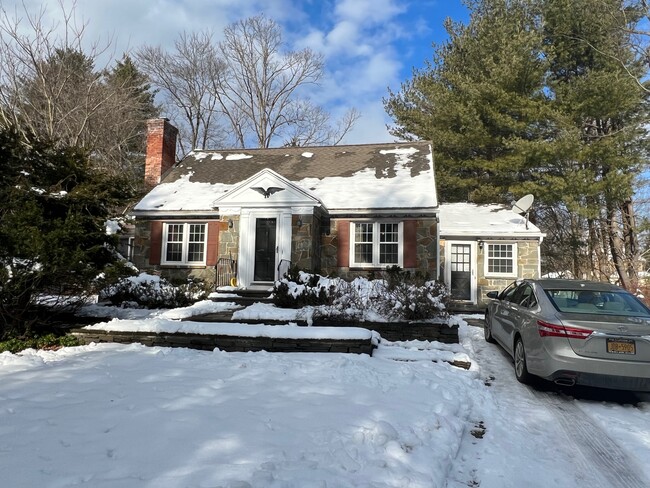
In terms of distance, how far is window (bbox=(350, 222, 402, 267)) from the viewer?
13336mm

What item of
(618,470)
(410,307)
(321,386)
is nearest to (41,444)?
(321,386)

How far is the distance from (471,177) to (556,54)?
7.24 metres

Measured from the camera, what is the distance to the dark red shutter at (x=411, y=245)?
13078mm

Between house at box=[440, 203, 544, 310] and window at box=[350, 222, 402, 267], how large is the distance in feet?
9.85

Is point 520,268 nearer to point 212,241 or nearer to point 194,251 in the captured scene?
point 212,241

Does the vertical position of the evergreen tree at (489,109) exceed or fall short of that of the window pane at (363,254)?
it exceeds it

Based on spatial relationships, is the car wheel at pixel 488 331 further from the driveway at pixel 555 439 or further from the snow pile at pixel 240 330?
the snow pile at pixel 240 330

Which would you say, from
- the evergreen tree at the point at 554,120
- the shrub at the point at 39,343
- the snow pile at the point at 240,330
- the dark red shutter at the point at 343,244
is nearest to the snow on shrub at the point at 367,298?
the snow pile at the point at 240,330

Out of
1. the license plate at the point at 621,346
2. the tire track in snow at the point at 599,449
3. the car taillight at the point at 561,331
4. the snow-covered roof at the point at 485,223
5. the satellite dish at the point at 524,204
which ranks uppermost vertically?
the satellite dish at the point at 524,204

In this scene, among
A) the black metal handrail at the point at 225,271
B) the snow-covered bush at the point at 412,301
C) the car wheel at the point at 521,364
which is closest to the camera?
the car wheel at the point at 521,364

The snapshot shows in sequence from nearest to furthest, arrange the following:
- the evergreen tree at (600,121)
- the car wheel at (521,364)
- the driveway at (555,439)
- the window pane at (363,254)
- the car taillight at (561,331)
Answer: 1. the driveway at (555,439)
2. the car taillight at (561,331)
3. the car wheel at (521,364)
4. the window pane at (363,254)
5. the evergreen tree at (600,121)

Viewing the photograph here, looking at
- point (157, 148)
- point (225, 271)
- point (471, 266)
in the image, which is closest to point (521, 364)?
point (225, 271)

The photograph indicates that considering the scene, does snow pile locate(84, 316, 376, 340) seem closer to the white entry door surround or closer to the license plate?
the license plate

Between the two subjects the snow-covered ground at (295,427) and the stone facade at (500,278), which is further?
the stone facade at (500,278)
